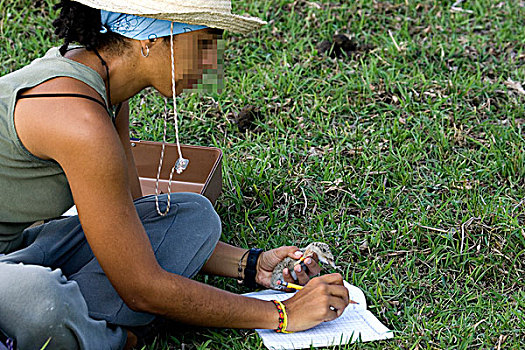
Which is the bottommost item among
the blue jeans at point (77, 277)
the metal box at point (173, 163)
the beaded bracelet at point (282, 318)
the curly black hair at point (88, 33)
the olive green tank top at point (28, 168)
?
the metal box at point (173, 163)

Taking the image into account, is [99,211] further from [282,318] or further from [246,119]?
[246,119]

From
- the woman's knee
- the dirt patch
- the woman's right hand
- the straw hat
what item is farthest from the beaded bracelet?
the dirt patch

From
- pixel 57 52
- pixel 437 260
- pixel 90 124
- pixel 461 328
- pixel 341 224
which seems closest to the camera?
pixel 90 124

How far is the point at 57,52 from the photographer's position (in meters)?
1.83

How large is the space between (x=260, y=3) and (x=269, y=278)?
7.86ft

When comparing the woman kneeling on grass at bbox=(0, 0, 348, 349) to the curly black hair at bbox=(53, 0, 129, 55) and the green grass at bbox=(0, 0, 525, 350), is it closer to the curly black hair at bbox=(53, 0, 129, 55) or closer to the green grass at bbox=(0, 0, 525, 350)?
the curly black hair at bbox=(53, 0, 129, 55)

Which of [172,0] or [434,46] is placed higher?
[172,0]

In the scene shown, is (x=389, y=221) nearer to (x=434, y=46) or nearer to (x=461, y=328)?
(x=461, y=328)

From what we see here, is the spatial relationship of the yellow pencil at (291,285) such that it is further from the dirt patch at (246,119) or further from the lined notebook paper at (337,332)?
the dirt patch at (246,119)

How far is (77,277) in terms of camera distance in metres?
1.89

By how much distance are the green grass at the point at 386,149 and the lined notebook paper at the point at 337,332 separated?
0.14 ft

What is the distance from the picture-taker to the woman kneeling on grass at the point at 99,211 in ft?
5.25

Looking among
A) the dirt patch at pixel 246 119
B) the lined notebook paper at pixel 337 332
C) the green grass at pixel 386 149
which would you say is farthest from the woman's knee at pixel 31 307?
the dirt patch at pixel 246 119

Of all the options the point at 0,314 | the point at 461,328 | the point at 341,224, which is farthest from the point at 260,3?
the point at 0,314
